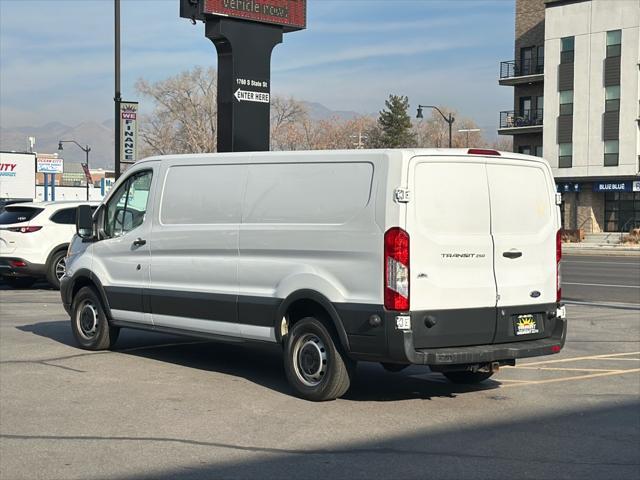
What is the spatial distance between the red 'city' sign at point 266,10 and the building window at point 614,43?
1589 inches

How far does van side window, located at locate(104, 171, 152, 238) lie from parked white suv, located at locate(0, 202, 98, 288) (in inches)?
306

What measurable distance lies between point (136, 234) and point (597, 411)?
5143 millimetres

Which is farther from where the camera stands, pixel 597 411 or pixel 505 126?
pixel 505 126

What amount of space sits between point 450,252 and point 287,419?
1.93 m

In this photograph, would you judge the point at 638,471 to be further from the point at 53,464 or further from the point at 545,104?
the point at 545,104

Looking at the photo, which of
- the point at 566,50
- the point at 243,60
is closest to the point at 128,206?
the point at 243,60

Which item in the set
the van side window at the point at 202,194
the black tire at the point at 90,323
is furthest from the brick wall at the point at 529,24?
the van side window at the point at 202,194

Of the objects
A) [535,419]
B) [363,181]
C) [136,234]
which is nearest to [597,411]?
[535,419]

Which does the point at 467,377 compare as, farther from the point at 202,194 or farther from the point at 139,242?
the point at 139,242

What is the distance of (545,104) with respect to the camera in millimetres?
60219

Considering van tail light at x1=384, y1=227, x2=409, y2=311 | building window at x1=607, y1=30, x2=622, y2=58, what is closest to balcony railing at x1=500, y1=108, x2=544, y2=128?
building window at x1=607, y1=30, x2=622, y2=58

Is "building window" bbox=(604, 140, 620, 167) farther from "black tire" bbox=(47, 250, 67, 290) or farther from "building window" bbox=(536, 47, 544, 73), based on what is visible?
"black tire" bbox=(47, 250, 67, 290)

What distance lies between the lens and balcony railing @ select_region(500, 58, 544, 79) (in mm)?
63000

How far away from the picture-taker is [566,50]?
5888cm
